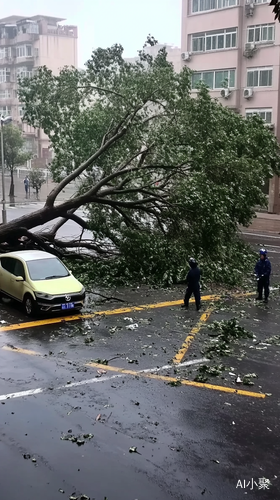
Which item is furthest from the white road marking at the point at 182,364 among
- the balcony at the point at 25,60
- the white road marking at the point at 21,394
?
the balcony at the point at 25,60

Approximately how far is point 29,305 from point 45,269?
4.01 ft

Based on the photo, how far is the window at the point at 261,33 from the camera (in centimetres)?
3541

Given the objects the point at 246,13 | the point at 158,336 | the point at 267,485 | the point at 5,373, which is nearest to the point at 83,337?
the point at 158,336

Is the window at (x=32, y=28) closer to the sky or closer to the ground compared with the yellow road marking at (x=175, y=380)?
closer to the sky

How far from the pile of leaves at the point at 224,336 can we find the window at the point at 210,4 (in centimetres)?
2999

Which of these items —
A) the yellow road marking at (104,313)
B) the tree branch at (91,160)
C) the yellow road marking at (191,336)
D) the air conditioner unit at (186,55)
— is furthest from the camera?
the air conditioner unit at (186,55)

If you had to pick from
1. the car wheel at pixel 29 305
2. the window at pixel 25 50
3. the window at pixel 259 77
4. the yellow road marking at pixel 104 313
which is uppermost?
the window at pixel 25 50

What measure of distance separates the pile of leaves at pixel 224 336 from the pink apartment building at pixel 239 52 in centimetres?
2453

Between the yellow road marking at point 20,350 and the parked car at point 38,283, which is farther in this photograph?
the parked car at point 38,283

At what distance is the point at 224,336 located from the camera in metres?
12.2

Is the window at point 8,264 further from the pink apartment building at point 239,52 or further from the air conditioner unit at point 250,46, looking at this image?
the air conditioner unit at point 250,46

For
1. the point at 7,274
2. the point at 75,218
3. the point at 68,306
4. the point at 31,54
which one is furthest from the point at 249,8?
the point at 31,54

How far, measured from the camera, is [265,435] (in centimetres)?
775

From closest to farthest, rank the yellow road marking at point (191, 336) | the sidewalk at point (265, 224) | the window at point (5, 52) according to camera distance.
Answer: the yellow road marking at point (191, 336)
the sidewalk at point (265, 224)
the window at point (5, 52)
